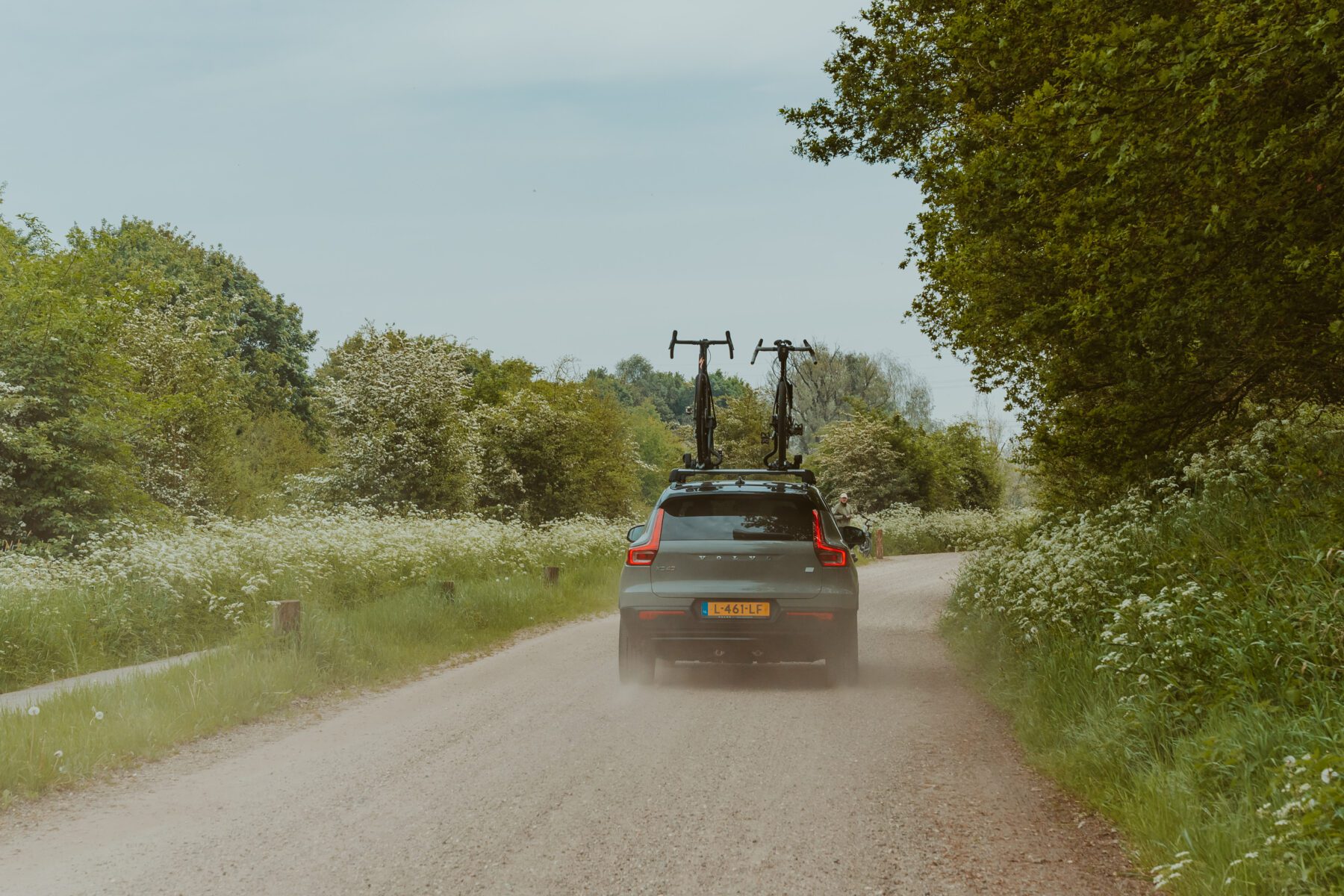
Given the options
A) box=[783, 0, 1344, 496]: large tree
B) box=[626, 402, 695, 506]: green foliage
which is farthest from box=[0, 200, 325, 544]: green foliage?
box=[626, 402, 695, 506]: green foliage

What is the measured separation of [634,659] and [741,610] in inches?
43.4

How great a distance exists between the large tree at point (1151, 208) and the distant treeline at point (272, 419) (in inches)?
713

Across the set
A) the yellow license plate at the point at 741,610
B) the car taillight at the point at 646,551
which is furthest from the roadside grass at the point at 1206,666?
the car taillight at the point at 646,551

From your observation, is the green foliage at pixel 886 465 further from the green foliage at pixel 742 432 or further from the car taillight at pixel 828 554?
the car taillight at pixel 828 554

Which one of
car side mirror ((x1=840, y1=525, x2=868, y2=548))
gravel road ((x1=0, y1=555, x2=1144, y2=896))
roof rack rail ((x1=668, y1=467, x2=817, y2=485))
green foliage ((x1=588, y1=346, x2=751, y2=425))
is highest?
green foliage ((x1=588, y1=346, x2=751, y2=425))

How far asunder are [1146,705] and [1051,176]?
13.0 feet

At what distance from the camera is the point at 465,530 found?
22.5m

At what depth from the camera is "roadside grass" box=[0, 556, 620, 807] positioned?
677 cm

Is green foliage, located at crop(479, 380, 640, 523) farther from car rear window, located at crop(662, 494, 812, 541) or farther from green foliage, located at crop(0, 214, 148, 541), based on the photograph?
car rear window, located at crop(662, 494, 812, 541)

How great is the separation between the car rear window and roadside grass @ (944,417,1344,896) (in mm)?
2131

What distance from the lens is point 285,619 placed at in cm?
1048

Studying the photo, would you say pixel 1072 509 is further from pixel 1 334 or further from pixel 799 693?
pixel 1 334

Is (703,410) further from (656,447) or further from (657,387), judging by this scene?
(657,387)

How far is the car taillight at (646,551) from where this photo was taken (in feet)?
32.5
